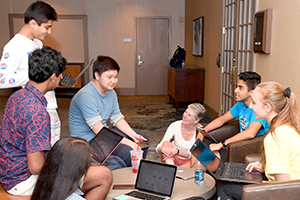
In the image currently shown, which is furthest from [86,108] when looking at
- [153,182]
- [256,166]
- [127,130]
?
[256,166]

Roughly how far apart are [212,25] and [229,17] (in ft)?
3.56

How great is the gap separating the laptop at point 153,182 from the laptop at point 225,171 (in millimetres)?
348

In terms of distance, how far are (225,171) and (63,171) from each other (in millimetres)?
1235

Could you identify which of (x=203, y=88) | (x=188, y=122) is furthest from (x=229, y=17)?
(x=188, y=122)

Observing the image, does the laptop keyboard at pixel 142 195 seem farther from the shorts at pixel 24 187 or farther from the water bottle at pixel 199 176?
the shorts at pixel 24 187

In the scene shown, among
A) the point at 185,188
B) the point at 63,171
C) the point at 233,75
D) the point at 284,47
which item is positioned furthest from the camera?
the point at 233,75

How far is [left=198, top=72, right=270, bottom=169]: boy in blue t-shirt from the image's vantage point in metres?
2.67

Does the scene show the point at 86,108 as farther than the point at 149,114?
No

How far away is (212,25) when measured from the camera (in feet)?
19.4

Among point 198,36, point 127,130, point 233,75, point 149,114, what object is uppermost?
point 198,36

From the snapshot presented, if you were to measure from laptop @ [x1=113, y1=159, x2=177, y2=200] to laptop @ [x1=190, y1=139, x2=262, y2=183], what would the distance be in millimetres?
348

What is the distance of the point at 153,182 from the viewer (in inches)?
71.3

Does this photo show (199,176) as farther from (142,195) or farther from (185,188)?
(142,195)

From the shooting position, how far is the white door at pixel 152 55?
29.2 feet
